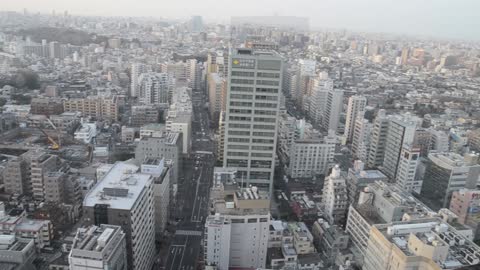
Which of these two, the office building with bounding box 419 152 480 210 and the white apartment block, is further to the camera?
the white apartment block

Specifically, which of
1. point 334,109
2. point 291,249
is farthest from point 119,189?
point 334,109

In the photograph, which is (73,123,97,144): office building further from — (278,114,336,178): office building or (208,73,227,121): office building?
(278,114,336,178): office building

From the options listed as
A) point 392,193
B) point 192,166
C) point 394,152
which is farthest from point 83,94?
point 392,193

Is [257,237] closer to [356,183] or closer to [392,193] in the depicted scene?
[392,193]

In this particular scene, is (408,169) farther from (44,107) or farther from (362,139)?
(44,107)

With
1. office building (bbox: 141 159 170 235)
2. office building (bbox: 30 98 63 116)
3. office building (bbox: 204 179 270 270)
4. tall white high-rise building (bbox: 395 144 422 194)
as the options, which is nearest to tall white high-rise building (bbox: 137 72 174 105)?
office building (bbox: 30 98 63 116)

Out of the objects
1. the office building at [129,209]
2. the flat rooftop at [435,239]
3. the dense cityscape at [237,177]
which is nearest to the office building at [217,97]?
the dense cityscape at [237,177]
